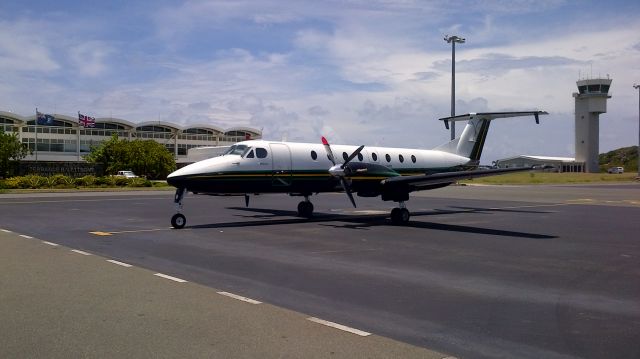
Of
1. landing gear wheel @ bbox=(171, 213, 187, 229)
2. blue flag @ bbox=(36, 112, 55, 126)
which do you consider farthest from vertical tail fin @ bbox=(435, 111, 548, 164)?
blue flag @ bbox=(36, 112, 55, 126)

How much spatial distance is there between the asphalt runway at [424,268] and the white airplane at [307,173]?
1.27m

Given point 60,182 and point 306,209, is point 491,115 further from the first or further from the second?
point 60,182

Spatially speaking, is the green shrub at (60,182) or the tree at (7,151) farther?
the tree at (7,151)

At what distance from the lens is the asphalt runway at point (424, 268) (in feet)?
23.1

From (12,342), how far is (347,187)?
15562 mm

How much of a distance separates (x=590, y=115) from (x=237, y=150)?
395 feet

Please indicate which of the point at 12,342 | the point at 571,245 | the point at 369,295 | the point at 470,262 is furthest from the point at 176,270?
the point at 571,245

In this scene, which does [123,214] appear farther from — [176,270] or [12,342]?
[12,342]

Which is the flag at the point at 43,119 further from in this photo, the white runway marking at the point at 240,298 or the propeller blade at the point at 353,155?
the white runway marking at the point at 240,298

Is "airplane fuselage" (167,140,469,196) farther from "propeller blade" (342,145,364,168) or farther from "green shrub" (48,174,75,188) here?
A: "green shrub" (48,174,75,188)

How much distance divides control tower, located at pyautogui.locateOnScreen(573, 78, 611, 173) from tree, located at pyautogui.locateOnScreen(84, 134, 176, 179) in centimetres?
8916

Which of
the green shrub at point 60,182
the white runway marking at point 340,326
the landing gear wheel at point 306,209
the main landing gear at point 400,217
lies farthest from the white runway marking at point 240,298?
the green shrub at point 60,182

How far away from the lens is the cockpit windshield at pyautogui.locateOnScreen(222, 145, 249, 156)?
2018 centimetres

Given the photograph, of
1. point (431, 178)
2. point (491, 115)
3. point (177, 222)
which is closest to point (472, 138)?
point (491, 115)
